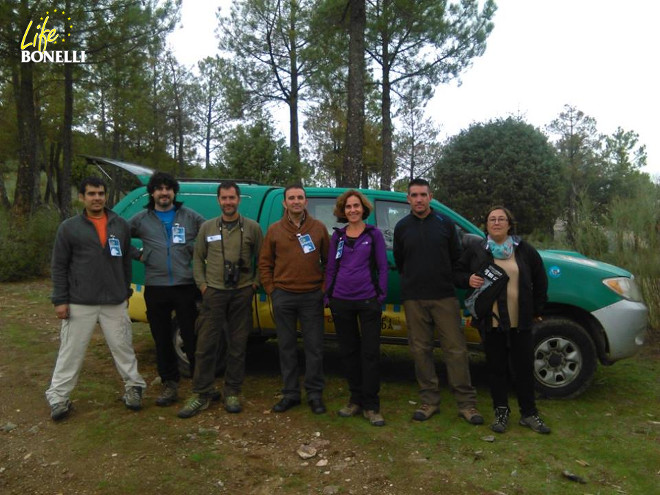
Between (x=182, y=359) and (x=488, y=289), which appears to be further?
(x=182, y=359)

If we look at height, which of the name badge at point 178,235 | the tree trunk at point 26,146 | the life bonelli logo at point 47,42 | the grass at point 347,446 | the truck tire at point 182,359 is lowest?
the grass at point 347,446

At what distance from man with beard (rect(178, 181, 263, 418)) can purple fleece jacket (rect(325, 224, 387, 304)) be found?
756mm

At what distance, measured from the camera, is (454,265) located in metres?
4.33

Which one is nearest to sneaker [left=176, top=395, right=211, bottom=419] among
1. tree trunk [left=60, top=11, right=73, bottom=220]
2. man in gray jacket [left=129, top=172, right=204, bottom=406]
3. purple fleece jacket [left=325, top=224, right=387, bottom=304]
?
man in gray jacket [left=129, top=172, right=204, bottom=406]

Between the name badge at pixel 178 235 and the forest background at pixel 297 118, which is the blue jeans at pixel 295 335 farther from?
the forest background at pixel 297 118

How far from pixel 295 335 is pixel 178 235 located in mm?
1256

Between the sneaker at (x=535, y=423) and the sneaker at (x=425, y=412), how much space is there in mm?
663

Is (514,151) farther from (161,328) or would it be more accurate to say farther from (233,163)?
(161,328)

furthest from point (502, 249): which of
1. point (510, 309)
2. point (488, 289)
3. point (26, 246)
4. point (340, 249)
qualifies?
point (26, 246)

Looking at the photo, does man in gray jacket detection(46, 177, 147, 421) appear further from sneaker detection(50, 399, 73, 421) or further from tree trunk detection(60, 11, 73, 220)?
tree trunk detection(60, 11, 73, 220)

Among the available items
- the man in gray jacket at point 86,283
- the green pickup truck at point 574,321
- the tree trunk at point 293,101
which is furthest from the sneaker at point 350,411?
the tree trunk at point 293,101

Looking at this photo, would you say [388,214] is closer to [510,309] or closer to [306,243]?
[306,243]

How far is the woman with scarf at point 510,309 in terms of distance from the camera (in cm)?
405

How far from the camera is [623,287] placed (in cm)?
478
